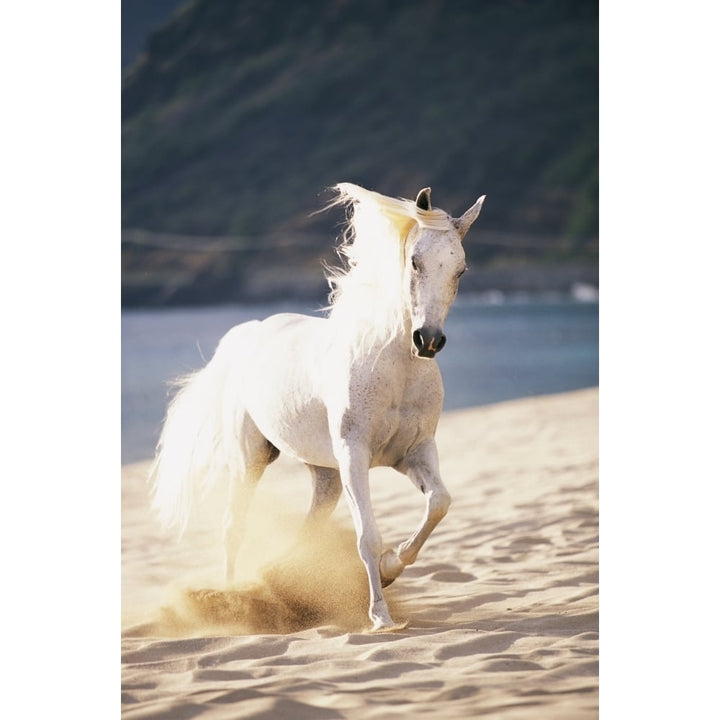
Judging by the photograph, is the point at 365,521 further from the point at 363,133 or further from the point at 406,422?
the point at 363,133

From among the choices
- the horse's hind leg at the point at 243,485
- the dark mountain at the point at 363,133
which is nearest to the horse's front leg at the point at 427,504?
the horse's hind leg at the point at 243,485

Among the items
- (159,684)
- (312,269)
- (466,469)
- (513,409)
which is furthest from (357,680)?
(312,269)

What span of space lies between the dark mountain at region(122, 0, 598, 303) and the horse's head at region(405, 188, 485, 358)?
1126 centimetres

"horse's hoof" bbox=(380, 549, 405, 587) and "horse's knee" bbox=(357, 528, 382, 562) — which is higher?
"horse's knee" bbox=(357, 528, 382, 562)

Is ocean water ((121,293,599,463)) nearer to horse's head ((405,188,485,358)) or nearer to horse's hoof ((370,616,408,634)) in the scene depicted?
horse's hoof ((370,616,408,634))

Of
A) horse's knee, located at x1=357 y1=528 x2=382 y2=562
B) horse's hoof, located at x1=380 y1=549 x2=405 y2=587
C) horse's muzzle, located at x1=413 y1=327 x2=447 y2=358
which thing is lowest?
horse's hoof, located at x1=380 y1=549 x2=405 y2=587

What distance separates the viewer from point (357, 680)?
2672mm

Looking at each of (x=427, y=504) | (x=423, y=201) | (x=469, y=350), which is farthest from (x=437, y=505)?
(x=469, y=350)

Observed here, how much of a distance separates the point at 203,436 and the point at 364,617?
923 millimetres

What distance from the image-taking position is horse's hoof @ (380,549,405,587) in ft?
10.0

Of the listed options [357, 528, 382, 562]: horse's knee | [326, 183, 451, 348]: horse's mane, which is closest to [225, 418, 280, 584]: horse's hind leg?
[326, 183, 451, 348]: horse's mane

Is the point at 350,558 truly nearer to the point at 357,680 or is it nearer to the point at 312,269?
the point at 357,680
